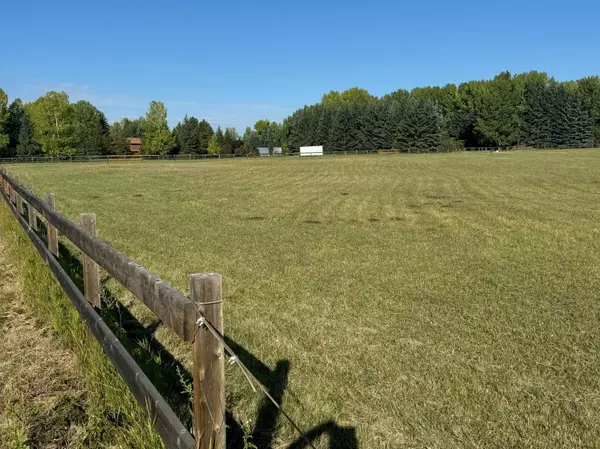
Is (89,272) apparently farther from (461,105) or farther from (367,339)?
(461,105)

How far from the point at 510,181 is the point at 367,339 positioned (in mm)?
22413

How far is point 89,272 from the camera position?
490 centimetres

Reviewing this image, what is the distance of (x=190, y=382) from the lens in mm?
4199

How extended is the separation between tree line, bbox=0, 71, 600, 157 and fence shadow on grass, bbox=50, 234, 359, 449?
86.7m

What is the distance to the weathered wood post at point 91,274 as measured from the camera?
192 inches

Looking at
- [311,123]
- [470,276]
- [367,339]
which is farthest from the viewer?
[311,123]

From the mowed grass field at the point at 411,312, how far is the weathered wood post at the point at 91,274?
0.84 meters

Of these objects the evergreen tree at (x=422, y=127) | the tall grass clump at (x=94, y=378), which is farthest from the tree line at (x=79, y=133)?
the tall grass clump at (x=94, y=378)

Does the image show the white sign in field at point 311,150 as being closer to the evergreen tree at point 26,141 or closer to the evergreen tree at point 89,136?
the evergreen tree at point 89,136

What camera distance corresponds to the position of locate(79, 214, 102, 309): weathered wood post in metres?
4.89

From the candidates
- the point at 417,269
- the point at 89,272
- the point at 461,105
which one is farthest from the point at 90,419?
the point at 461,105

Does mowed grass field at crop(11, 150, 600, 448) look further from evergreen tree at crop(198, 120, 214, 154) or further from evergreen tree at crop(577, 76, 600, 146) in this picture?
evergreen tree at crop(577, 76, 600, 146)

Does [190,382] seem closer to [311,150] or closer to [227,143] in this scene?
[311,150]

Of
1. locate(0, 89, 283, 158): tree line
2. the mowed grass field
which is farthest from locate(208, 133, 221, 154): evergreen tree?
the mowed grass field
